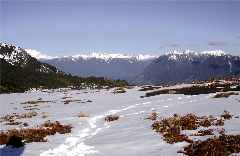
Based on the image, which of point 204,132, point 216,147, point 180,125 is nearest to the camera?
point 216,147

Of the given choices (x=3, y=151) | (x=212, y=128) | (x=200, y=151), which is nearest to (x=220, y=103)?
(x=212, y=128)

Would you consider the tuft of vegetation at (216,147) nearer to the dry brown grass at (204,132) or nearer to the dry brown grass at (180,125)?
the dry brown grass at (180,125)

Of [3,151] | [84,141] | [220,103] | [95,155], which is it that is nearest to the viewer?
[95,155]

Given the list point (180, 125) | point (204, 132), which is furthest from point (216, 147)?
point (180, 125)

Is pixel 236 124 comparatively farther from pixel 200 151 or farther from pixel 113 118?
pixel 113 118

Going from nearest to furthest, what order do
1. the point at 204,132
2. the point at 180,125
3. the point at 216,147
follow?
the point at 216,147, the point at 204,132, the point at 180,125

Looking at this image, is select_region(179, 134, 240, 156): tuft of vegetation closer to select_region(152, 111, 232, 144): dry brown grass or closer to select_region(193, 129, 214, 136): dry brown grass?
select_region(152, 111, 232, 144): dry brown grass

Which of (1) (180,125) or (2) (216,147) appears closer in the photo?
(2) (216,147)

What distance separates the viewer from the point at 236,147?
1836cm

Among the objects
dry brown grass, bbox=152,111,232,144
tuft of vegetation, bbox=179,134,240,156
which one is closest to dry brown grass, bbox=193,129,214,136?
dry brown grass, bbox=152,111,232,144

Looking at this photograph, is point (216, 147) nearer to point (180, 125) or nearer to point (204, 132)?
point (204, 132)

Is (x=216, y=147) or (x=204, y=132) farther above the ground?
(x=204, y=132)

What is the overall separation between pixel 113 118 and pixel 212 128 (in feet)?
39.1

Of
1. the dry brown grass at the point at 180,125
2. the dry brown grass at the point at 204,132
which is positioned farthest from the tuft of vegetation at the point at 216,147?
the dry brown grass at the point at 204,132
